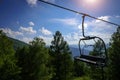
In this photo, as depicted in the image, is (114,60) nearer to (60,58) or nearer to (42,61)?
(42,61)

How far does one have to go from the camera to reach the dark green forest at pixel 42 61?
28375mm

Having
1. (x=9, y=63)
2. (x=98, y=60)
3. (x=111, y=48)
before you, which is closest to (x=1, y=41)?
(x=9, y=63)

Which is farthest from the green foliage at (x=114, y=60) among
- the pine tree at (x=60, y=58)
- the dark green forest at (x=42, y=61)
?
the pine tree at (x=60, y=58)

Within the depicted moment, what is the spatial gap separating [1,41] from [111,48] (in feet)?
52.0

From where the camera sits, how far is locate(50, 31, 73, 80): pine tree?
45344mm

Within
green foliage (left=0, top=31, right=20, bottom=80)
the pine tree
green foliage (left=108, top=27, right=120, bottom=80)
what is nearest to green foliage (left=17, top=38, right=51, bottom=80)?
green foliage (left=0, top=31, right=20, bottom=80)

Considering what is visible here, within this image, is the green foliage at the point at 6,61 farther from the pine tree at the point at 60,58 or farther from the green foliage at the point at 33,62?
the pine tree at the point at 60,58

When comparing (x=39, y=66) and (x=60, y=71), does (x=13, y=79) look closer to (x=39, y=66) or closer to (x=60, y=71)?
(x=39, y=66)

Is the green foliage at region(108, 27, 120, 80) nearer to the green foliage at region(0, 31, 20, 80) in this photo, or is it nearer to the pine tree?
the green foliage at region(0, 31, 20, 80)

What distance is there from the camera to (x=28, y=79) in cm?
3628

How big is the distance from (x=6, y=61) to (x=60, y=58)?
1809cm

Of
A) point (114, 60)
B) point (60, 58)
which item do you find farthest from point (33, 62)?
point (114, 60)

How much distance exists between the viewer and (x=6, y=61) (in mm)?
29859

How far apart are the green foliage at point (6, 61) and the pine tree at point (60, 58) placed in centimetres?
1362
